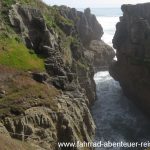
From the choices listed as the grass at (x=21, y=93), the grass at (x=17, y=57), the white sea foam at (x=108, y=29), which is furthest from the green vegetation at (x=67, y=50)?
the white sea foam at (x=108, y=29)

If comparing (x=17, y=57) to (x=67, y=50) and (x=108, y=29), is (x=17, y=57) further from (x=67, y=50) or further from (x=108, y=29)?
(x=108, y=29)

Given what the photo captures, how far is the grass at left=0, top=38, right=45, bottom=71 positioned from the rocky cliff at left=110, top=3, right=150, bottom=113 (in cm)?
3101

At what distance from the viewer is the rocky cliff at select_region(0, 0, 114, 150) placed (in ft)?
114

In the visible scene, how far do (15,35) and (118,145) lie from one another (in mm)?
23594

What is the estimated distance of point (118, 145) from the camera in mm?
62969

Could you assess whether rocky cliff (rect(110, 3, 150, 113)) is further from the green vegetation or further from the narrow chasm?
the green vegetation

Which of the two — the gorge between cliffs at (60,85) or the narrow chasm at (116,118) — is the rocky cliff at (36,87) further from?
the narrow chasm at (116,118)

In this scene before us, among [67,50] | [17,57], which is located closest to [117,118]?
[67,50]

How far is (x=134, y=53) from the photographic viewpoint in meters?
77.2

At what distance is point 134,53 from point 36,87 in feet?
133

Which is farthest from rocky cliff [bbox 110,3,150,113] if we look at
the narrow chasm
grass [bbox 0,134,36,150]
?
grass [bbox 0,134,36,150]

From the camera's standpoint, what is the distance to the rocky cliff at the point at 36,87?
34812 millimetres

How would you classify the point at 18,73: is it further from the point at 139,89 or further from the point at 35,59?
the point at 139,89

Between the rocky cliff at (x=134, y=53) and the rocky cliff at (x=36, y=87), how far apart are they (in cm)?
1863
